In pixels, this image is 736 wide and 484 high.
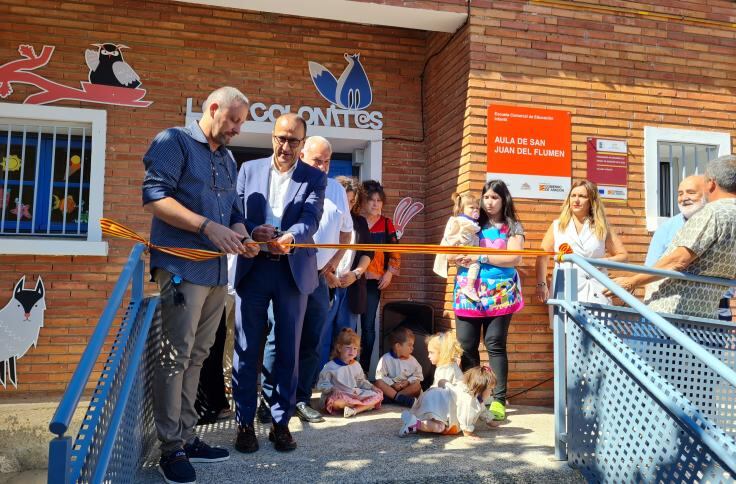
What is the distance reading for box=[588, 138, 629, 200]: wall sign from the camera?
6.07 metres

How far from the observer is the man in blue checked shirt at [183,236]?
296 cm

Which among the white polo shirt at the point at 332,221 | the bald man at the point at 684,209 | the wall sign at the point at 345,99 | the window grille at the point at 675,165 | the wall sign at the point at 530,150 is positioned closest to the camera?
the white polo shirt at the point at 332,221

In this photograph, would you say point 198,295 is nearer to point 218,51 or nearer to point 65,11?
point 218,51

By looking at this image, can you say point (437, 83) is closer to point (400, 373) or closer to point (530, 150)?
point (530, 150)

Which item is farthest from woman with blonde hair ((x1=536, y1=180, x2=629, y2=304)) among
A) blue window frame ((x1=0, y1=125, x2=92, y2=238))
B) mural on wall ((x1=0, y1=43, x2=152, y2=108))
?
blue window frame ((x1=0, y1=125, x2=92, y2=238))

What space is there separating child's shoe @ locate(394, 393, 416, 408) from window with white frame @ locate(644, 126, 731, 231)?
3.18m

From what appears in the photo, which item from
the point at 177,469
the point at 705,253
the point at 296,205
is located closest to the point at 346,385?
the point at 296,205

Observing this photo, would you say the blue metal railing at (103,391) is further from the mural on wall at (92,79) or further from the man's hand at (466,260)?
the mural on wall at (92,79)

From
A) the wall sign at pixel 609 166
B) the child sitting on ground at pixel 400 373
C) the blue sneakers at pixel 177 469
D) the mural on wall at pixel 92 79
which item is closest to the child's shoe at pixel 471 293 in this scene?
the child sitting on ground at pixel 400 373

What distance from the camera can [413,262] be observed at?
6727 mm

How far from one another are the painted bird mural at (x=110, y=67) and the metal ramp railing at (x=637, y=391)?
4.91 m

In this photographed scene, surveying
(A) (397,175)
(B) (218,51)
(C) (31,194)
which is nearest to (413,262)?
(A) (397,175)

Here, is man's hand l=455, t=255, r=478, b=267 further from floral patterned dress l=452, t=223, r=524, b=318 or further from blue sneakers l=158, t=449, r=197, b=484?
blue sneakers l=158, t=449, r=197, b=484

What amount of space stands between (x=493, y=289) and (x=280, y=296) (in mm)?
1948
